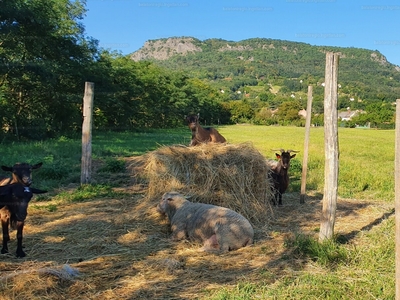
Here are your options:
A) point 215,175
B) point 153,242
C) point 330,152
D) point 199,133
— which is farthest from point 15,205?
point 199,133

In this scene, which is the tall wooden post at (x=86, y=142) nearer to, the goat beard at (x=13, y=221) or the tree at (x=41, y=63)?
the goat beard at (x=13, y=221)

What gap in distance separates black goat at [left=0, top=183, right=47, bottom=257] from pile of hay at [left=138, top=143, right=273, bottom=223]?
3.44m

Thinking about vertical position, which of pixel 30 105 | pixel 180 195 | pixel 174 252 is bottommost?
pixel 174 252

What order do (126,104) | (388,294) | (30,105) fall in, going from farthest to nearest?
(126,104), (30,105), (388,294)

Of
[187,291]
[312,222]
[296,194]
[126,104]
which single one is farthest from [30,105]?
[187,291]

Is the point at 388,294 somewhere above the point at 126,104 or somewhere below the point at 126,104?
below

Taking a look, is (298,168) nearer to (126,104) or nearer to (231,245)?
(231,245)

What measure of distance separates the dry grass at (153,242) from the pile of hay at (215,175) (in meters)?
0.02

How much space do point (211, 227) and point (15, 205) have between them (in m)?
3.16

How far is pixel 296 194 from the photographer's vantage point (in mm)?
11594

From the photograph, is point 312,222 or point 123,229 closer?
point 123,229

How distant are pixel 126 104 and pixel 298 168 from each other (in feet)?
90.8

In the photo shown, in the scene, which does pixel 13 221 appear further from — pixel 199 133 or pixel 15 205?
pixel 199 133

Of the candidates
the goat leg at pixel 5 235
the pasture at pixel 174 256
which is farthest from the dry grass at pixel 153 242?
the goat leg at pixel 5 235
